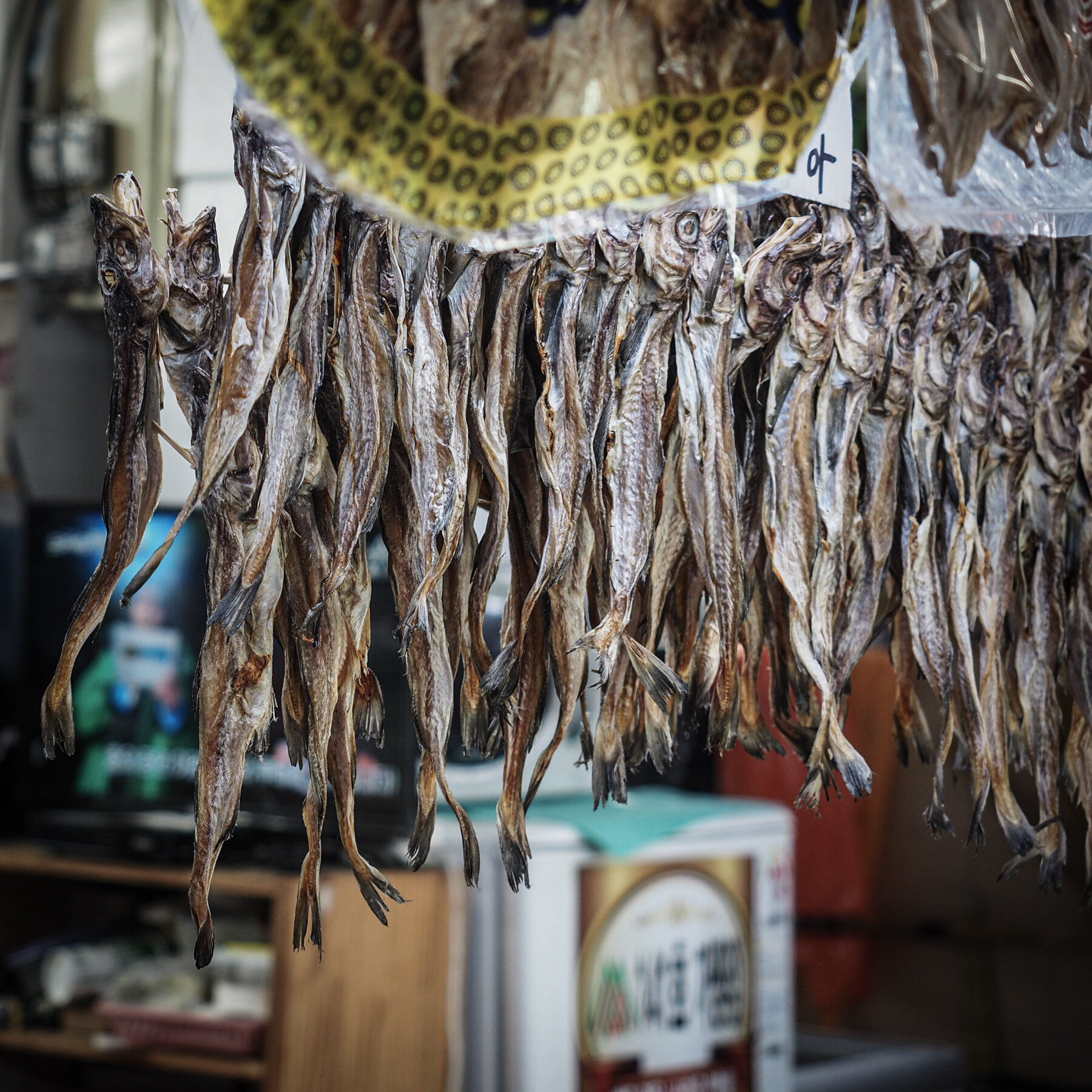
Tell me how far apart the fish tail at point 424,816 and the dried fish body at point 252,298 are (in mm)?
253

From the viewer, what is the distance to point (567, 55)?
0.79 m

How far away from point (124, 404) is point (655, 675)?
0.42 m

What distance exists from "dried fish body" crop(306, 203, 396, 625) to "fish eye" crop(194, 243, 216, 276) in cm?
9

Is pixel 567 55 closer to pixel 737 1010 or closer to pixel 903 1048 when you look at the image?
pixel 737 1010

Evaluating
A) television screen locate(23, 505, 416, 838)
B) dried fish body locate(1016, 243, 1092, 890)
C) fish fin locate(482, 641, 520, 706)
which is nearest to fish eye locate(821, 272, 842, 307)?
dried fish body locate(1016, 243, 1092, 890)

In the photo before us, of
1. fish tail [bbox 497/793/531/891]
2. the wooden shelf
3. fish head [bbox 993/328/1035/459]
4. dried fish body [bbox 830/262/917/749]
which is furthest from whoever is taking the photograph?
the wooden shelf

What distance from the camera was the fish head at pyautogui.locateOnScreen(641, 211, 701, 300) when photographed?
3.12 feet

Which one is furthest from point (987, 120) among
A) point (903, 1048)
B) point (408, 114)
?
point (903, 1048)

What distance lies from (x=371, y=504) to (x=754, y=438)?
1.31ft

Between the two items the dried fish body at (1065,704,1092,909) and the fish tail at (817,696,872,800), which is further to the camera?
the dried fish body at (1065,704,1092,909)

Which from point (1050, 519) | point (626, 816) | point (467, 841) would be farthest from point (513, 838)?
point (626, 816)

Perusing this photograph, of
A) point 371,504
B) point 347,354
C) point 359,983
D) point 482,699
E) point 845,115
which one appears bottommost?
point 359,983

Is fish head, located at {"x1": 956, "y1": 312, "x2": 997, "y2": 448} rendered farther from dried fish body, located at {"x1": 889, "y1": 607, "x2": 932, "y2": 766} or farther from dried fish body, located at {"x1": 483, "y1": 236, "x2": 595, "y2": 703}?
dried fish body, located at {"x1": 483, "y1": 236, "x2": 595, "y2": 703}

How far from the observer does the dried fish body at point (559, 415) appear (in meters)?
0.89
